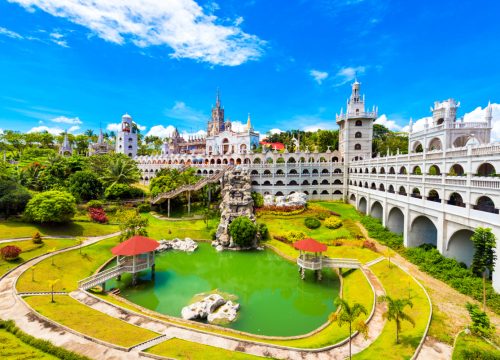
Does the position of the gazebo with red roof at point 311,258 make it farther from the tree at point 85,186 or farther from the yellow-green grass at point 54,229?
the tree at point 85,186

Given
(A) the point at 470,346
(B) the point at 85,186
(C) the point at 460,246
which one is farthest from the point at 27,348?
(B) the point at 85,186

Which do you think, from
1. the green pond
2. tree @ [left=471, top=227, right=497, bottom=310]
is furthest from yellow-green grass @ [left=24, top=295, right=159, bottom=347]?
tree @ [left=471, top=227, right=497, bottom=310]

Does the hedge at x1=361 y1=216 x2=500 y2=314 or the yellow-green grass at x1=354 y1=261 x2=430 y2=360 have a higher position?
the hedge at x1=361 y1=216 x2=500 y2=314

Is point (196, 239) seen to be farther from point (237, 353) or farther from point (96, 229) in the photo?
point (237, 353)

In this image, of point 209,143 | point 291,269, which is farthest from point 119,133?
point 291,269

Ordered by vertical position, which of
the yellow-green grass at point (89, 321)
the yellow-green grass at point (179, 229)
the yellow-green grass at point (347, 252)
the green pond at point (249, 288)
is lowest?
the green pond at point (249, 288)

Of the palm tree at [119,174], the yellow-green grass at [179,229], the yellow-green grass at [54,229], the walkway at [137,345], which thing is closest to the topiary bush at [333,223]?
the yellow-green grass at [179,229]

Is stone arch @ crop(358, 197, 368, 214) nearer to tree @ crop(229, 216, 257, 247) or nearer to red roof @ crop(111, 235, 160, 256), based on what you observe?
tree @ crop(229, 216, 257, 247)
